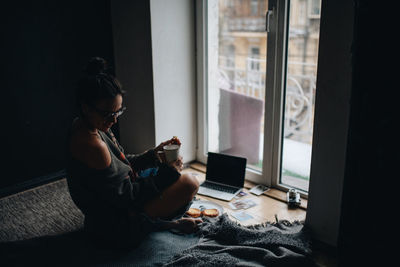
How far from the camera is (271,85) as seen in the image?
7.75ft

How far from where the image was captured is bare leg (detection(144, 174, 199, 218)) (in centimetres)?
191

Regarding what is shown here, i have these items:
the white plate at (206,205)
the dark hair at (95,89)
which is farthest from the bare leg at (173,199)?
Answer: the dark hair at (95,89)

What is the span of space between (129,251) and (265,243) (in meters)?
0.68

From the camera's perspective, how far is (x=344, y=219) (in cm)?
155

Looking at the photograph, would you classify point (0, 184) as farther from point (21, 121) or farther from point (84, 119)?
point (84, 119)

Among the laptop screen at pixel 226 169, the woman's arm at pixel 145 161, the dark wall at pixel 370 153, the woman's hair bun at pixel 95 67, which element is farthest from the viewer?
the laptop screen at pixel 226 169

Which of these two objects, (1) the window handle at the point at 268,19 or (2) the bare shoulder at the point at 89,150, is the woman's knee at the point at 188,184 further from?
(1) the window handle at the point at 268,19

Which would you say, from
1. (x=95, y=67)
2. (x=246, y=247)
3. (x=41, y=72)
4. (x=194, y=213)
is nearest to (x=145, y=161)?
(x=194, y=213)

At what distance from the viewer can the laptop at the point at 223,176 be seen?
2.50 meters

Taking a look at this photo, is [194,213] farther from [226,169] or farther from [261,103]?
[261,103]

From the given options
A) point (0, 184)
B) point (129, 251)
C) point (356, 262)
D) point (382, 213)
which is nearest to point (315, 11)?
point (382, 213)

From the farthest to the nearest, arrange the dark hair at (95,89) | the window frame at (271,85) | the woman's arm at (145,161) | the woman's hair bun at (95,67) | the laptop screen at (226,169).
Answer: the laptop screen at (226,169)
the window frame at (271,85)
the woman's arm at (145,161)
the woman's hair bun at (95,67)
the dark hair at (95,89)

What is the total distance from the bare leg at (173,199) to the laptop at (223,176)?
51 cm

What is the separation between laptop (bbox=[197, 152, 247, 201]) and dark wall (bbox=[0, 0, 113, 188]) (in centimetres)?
111
